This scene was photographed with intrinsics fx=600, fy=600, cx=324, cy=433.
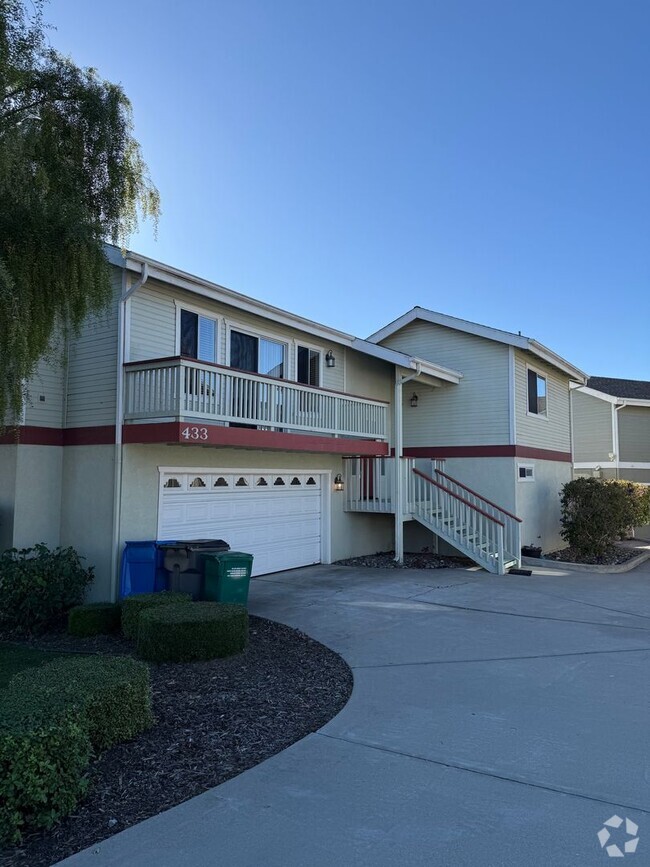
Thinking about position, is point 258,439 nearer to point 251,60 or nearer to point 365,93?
point 251,60

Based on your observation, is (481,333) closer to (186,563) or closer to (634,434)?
(186,563)

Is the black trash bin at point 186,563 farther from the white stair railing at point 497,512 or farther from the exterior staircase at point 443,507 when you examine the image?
the white stair railing at point 497,512

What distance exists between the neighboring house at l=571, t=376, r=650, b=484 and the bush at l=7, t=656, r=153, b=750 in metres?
19.3

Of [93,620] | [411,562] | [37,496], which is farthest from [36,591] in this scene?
[411,562]

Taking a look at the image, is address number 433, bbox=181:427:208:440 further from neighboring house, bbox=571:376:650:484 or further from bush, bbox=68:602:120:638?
neighboring house, bbox=571:376:650:484

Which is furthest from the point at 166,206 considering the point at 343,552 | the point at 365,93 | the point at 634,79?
the point at 634,79

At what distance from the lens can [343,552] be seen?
14086 millimetres

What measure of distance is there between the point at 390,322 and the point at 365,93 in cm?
561

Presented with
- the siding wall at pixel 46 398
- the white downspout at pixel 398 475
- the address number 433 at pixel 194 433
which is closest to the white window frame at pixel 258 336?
the address number 433 at pixel 194 433

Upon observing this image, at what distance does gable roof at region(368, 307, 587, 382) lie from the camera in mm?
14375

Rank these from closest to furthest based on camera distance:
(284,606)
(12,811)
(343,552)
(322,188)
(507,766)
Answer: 1. (12,811)
2. (507,766)
3. (284,606)
4. (343,552)
5. (322,188)

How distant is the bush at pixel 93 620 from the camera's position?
787 centimetres

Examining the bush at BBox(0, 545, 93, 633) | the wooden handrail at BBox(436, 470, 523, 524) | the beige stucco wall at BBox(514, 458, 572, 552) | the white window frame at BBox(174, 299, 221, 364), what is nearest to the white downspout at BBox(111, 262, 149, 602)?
the bush at BBox(0, 545, 93, 633)

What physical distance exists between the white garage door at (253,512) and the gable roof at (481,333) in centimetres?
523
